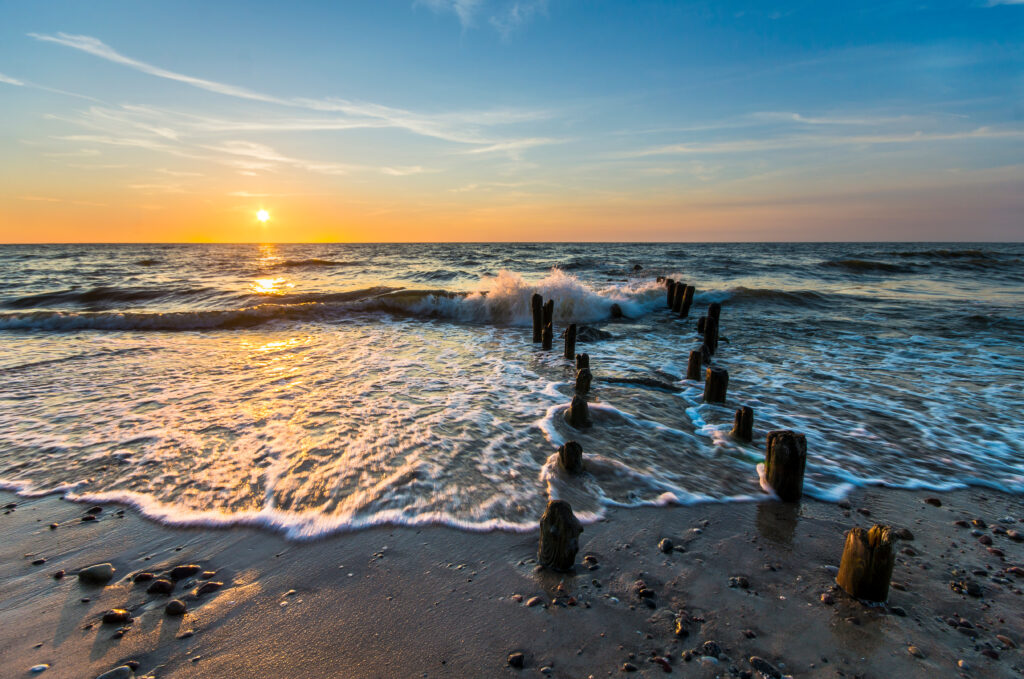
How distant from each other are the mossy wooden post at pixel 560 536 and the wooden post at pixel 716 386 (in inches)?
171

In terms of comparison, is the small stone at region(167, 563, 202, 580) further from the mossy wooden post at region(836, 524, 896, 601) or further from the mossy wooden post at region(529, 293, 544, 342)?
the mossy wooden post at region(529, 293, 544, 342)

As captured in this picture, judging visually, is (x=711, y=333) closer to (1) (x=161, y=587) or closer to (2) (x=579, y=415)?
(2) (x=579, y=415)

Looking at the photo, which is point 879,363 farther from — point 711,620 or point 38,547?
point 38,547

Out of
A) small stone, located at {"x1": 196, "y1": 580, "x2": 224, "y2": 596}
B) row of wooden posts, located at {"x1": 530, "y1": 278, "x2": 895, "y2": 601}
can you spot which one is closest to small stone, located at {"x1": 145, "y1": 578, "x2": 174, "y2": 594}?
small stone, located at {"x1": 196, "y1": 580, "x2": 224, "y2": 596}

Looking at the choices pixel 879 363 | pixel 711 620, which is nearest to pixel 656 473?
pixel 711 620

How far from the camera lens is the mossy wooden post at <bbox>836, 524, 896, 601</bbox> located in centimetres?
272

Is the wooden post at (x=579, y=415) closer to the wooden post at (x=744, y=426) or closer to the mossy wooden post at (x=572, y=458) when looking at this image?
the mossy wooden post at (x=572, y=458)

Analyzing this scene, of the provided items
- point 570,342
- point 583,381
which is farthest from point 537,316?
point 583,381

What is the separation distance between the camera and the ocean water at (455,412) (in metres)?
4.27

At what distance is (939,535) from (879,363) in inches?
277

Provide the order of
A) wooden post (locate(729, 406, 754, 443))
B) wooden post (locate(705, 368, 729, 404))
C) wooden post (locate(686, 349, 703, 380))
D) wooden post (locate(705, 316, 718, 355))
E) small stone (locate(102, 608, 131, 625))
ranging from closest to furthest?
1. small stone (locate(102, 608, 131, 625))
2. wooden post (locate(729, 406, 754, 443))
3. wooden post (locate(705, 368, 729, 404))
4. wooden post (locate(686, 349, 703, 380))
5. wooden post (locate(705, 316, 718, 355))

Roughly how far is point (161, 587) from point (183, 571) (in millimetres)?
173

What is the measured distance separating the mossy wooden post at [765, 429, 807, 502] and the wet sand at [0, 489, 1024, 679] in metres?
0.25

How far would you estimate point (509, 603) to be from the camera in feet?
9.35
